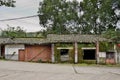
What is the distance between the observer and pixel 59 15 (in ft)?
221

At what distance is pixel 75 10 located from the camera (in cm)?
6900

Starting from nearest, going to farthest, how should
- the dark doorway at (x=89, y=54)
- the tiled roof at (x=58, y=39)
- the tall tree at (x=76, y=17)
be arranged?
the dark doorway at (x=89, y=54) < the tiled roof at (x=58, y=39) < the tall tree at (x=76, y=17)

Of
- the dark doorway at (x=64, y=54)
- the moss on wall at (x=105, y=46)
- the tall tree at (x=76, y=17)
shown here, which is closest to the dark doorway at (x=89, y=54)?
the moss on wall at (x=105, y=46)

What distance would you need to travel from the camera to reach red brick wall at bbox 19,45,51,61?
5008cm

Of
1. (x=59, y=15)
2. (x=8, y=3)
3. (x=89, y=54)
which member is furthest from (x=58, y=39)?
(x=8, y=3)

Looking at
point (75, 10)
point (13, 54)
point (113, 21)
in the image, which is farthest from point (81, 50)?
point (75, 10)

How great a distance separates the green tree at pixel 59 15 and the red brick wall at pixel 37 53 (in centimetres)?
1784

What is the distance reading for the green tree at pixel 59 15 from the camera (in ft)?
222

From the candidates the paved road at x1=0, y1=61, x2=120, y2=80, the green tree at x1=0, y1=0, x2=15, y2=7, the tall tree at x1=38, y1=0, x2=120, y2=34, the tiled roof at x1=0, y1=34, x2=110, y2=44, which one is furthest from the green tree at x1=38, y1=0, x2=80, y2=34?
the green tree at x1=0, y1=0, x2=15, y2=7

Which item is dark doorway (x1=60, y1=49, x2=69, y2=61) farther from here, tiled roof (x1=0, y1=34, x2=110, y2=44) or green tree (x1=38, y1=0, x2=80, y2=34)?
green tree (x1=38, y1=0, x2=80, y2=34)

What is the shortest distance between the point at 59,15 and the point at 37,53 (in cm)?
1891

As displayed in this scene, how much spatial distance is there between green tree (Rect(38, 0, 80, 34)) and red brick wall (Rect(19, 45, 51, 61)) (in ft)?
58.5

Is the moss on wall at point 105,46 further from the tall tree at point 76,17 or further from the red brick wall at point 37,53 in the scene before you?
the tall tree at point 76,17

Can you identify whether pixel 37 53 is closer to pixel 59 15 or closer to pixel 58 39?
pixel 58 39
